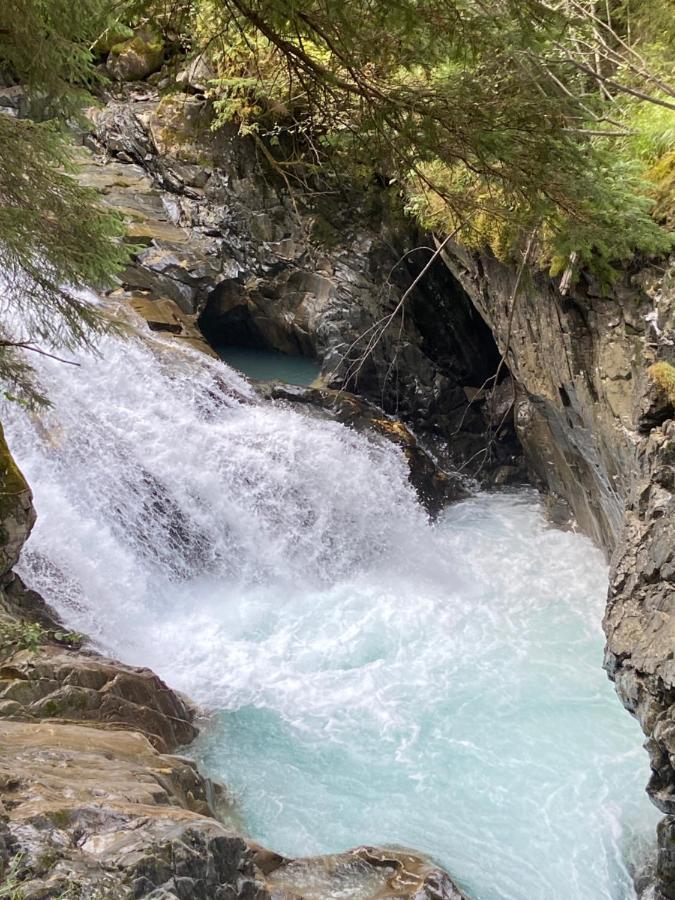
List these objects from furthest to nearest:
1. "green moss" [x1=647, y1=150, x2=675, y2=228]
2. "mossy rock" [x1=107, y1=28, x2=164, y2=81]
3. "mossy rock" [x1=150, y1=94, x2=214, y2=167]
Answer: "mossy rock" [x1=107, y1=28, x2=164, y2=81]
"mossy rock" [x1=150, y1=94, x2=214, y2=167]
"green moss" [x1=647, y1=150, x2=675, y2=228]

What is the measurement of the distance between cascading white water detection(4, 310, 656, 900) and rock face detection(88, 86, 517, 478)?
183cm

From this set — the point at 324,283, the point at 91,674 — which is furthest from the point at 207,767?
the point at 324,283

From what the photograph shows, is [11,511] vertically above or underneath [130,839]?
underneath

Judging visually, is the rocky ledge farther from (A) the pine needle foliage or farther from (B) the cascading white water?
(A) the pine needle foliage

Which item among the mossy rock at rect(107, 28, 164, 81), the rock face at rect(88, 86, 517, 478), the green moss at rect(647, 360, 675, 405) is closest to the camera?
the green moss at rect(647, 360, 675, 405)

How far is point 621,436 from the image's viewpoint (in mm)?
7066

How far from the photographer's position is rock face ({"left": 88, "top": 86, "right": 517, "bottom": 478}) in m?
12.9

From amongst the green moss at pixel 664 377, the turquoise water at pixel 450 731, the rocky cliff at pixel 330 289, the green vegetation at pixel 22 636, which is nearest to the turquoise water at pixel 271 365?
the rocky cliff at pixel 330 289

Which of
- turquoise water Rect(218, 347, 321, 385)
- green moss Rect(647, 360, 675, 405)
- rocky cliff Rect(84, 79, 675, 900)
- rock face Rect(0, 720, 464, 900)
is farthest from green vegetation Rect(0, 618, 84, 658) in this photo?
turquoise water Rect(218, 347, 321, 385)

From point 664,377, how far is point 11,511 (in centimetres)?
600

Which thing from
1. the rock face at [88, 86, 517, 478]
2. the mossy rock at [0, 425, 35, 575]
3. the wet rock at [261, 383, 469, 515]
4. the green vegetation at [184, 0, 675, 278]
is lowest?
the mossy rock at [0, 425, 35, 575]

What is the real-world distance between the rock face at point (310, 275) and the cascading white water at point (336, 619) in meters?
1.83

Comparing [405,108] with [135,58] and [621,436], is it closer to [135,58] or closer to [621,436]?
[621,436]

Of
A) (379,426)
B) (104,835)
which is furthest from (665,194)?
(379,426)
